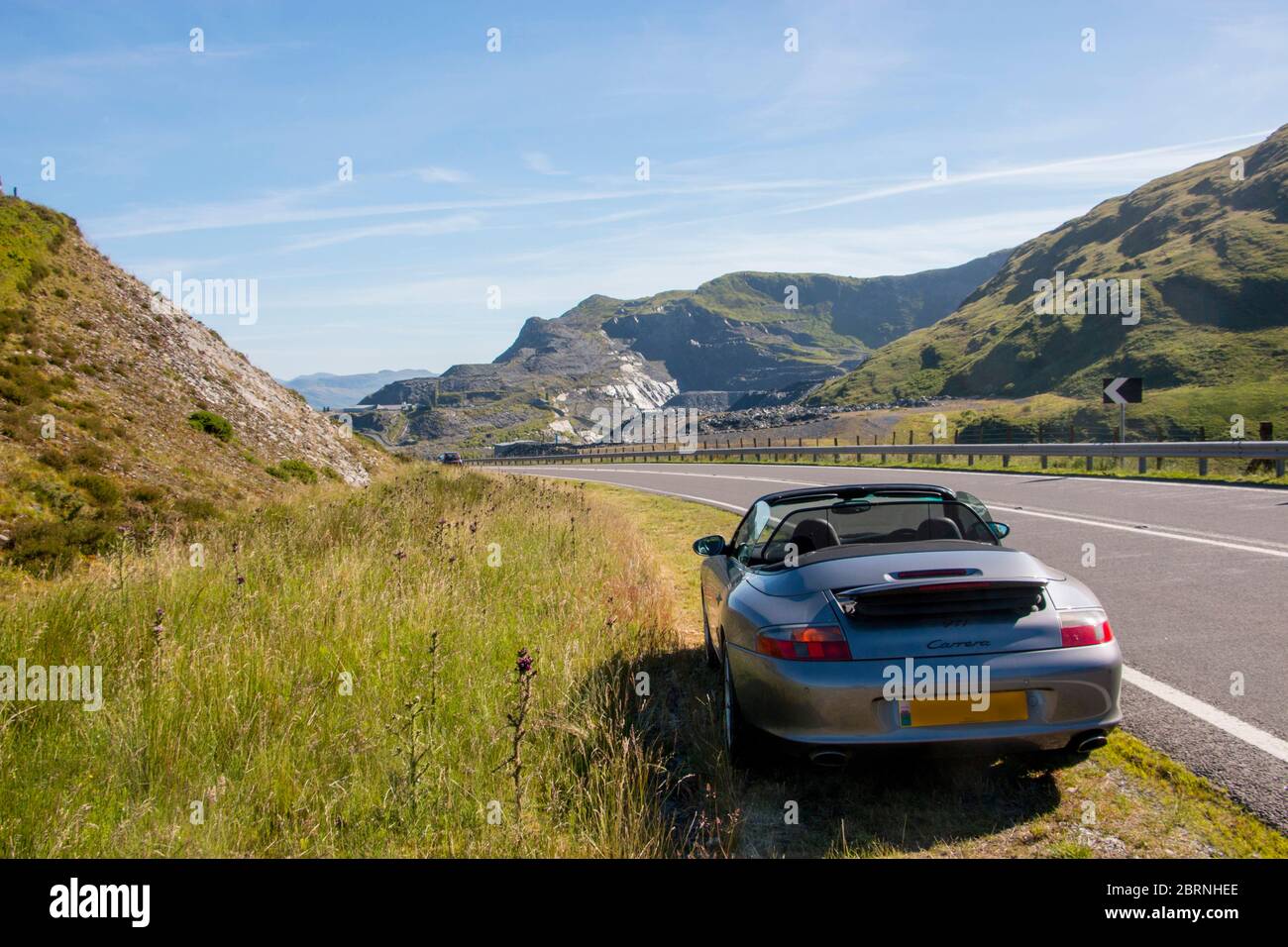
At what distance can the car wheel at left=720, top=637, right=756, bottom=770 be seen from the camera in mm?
4055

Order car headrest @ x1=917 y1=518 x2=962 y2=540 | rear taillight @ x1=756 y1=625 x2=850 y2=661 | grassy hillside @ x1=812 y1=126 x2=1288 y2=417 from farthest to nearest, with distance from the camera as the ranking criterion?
1. grassy hillside @ x1=812 y1=126 x2=1288 y2=417
2. car headrest @ x1=917 y1=518 x2=962 y2=540
3. rear taillight @ x1=756 y1=625 x2=850 y2=661

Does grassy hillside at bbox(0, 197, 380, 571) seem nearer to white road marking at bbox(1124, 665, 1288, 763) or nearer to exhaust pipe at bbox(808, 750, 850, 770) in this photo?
exhaust pipe at bbox(808, 750, 850, 770)

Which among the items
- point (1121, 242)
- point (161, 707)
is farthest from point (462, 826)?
point (1121, 242)

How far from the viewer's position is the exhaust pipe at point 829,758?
355 cm

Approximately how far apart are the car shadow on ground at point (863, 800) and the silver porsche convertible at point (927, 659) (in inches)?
5.9

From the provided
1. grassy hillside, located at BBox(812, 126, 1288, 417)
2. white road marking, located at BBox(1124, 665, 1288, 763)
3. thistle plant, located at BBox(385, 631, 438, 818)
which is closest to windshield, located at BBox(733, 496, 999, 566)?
white road marking, located at BBox(1124, 665, 1288, 763)

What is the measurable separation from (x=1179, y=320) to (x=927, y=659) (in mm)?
156807

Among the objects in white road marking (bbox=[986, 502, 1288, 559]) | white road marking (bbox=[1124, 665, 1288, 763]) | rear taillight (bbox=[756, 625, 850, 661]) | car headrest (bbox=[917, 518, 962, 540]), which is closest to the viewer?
rear taillight (bbox=[756, 625, 850, 661])

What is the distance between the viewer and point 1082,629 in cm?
367

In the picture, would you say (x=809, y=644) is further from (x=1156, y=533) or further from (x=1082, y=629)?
(x=1156, y=533)

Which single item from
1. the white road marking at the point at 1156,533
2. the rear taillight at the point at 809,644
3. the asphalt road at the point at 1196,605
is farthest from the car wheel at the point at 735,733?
the white road marking at the point at 1156,533

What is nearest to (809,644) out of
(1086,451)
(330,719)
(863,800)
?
(863,800)

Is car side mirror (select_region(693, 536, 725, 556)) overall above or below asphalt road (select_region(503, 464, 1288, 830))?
above

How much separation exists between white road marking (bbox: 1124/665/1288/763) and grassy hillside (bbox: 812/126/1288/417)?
107 metres
